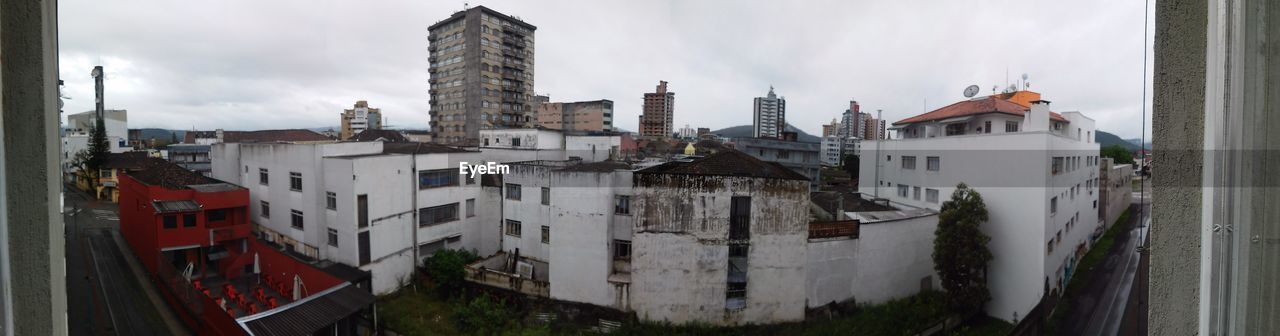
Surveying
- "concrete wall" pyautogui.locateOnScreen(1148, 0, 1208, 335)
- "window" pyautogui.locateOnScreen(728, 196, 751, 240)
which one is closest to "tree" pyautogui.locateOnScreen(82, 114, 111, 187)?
"concrete wall" pyautogui.locateOnScreen(1148, 0, 1208, 335)

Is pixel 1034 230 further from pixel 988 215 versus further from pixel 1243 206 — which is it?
pixel 1243 206

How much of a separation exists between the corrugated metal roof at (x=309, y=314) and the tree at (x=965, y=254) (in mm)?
5712

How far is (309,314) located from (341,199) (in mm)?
1898

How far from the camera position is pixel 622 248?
5211mm

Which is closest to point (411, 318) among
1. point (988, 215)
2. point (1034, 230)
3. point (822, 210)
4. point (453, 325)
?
point (453, 325)

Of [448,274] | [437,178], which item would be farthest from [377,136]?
[448,274]

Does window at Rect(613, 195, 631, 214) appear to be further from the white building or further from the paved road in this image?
the paved road

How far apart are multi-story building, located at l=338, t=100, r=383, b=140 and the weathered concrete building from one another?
6682mm

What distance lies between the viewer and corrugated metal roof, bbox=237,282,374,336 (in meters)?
3.16

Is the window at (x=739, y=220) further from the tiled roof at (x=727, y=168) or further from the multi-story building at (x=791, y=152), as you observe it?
the multi-story building at (x=791, y=152)

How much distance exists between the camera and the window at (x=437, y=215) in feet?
19.2

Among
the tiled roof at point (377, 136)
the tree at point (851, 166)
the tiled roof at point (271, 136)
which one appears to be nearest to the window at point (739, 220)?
the tiled roof at point (377, 136)

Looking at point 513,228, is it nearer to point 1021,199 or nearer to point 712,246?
point 712,246

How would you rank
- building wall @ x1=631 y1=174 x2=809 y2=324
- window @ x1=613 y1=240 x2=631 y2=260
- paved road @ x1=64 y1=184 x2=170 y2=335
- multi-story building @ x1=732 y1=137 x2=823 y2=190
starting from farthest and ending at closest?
multi-story building @ x1=732 y1=137 x2=823 y2=190 < window @ x1=613 y1=240 x2=631 y2=260 < building wall @ x1=631 y1=174 x2=809 y2=324 < paved road @ x1=64 y1=184 x2=170 y2=335
